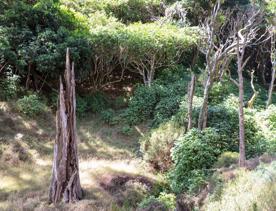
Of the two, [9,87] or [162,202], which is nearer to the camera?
[162,202]

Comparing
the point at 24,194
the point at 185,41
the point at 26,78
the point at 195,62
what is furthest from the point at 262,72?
the point at 24,194

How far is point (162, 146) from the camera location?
420 inches

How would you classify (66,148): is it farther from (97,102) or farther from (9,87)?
(97,102)

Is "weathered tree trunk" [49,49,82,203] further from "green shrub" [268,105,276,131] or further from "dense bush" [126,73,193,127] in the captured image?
"green shrub" [268,105,276,131]

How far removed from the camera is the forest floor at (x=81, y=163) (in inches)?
348

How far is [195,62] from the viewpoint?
65.4 feet

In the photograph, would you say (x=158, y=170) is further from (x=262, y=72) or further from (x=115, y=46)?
(x=262, y=72)

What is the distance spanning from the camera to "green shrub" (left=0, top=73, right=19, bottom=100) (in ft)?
46.2

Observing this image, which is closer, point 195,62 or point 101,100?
point 101,100

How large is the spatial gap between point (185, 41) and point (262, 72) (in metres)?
7.68

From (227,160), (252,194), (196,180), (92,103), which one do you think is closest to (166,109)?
(92,103)

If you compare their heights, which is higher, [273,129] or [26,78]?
[26,78]

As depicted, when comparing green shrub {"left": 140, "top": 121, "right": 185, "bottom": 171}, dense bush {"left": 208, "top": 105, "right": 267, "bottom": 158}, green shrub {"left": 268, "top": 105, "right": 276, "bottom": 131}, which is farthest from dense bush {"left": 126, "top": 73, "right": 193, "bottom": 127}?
green shrub {"left": 268, "top": 105, "right": 276, "bottom": 131}

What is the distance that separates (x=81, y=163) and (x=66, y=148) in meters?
3.29
